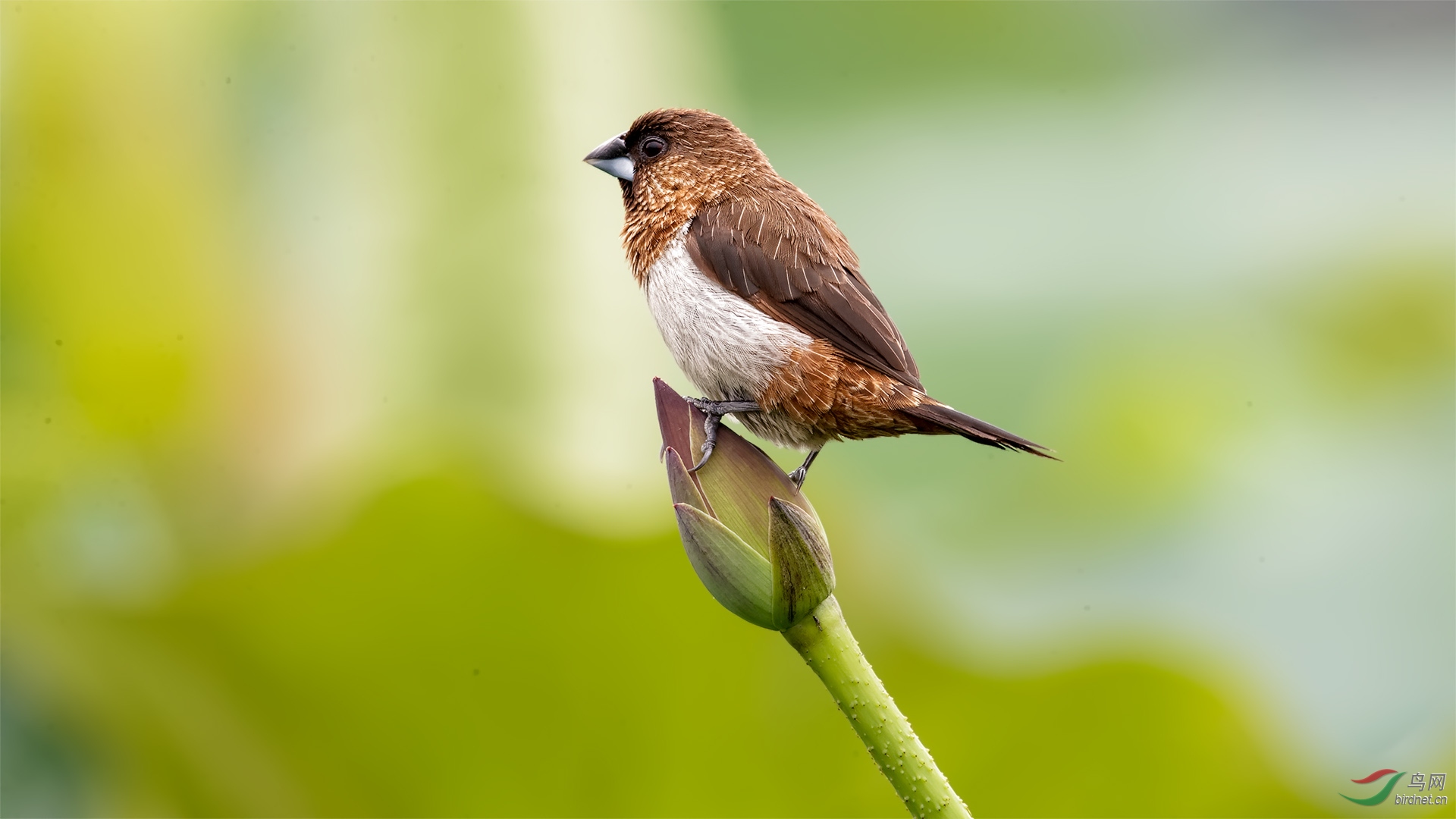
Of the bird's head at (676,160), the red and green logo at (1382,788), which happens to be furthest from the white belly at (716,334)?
the red and green logo at (1382,788)

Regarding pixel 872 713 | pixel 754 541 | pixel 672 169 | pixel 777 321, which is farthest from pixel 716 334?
pixel 872 713

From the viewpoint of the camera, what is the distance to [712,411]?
1328 mm

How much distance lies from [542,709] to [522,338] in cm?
89

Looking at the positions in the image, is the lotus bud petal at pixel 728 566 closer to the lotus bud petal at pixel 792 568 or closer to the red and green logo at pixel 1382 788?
the lotus bud petal at pixel 792 568

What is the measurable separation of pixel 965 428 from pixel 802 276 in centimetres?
32

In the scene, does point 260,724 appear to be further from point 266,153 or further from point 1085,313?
point 1085,313

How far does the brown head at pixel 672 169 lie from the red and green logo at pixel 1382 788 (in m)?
1.38

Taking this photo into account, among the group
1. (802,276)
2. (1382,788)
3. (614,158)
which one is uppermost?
(614,158)

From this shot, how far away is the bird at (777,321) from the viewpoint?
4.52ft

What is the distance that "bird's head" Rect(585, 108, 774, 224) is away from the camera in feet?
5.28

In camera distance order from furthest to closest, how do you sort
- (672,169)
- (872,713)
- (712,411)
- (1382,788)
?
(1382,788)
(672,169)
(712,411)
(872,713)

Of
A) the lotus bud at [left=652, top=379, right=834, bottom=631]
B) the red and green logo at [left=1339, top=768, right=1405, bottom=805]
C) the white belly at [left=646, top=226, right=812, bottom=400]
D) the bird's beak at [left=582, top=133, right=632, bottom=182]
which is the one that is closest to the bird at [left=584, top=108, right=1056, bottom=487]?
the white belly at [left=646, top=226, right=812, bottom=400]

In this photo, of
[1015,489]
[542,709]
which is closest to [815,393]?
[542,709]

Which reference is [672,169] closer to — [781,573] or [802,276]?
[802,276]
